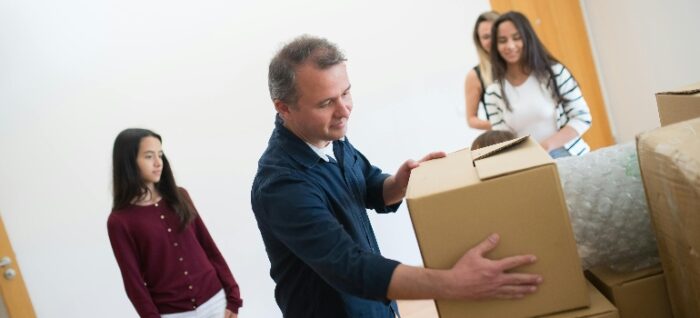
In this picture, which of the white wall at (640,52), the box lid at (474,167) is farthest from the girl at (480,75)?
the box lid at (474,167)

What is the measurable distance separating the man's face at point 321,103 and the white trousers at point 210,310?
1174mm

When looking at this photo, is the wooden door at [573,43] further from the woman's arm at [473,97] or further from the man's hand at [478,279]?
the man's hand at [478,279]

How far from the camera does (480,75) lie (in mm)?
2666

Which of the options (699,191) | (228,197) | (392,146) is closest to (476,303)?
(699,191)

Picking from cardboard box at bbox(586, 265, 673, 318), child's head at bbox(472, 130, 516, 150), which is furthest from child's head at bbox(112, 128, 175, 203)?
cardboard box at bbox(586, 265, 673, 318)

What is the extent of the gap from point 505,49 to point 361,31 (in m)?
1.36

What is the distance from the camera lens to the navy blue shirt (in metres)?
1.05

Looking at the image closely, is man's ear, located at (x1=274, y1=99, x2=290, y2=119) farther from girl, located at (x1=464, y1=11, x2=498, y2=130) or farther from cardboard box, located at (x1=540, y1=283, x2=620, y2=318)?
girl, located at (x1=464, y1=11, x2=498, y2=130)

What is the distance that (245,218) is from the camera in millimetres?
3223

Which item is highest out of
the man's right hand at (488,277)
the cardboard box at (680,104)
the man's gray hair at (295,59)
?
the man's gray hair at (295,59)

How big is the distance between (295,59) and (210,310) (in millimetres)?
1312

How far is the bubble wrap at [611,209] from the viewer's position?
1.05m

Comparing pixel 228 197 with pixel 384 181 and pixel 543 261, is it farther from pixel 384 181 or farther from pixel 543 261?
pixel 543 261

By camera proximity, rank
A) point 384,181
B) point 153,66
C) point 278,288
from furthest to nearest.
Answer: point 153,66, point 384,181, point 278,288
